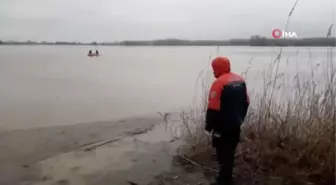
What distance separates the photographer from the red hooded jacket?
4.13 metres

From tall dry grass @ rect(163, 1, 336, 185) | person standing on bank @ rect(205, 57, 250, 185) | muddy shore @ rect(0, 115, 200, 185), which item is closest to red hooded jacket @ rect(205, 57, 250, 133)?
person standing on bank @ rect(205, 57, 250, 185)

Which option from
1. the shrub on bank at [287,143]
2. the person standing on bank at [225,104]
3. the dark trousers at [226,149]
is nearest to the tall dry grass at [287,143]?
the shrub on bank at [287,143]

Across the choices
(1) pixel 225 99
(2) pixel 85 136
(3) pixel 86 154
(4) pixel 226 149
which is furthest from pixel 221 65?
(2) pixel 85 136

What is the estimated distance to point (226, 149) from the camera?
4535 mm

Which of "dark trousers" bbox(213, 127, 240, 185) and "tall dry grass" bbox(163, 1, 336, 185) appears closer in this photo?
"dark trousers" bbox(213, 127, 240, 185)

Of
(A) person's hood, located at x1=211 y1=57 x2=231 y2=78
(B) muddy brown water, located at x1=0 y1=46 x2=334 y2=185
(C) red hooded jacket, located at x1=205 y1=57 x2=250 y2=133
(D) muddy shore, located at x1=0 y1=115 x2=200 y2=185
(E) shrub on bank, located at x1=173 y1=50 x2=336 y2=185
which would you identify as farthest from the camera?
(B) muddy brown water, located at x1=0 y1=46 x2=334 y2=185

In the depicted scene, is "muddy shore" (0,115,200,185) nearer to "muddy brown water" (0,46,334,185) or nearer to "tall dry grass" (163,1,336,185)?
"muddy brown water" (0,46,334,185)

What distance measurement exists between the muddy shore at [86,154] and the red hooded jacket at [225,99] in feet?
5.14

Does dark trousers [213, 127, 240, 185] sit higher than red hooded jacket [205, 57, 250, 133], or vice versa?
red hooded jacket [205, 57, 250, 133]

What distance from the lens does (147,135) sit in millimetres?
8438

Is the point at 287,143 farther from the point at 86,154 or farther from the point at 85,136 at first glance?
the point at 85,136

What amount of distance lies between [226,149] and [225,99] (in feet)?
2.31

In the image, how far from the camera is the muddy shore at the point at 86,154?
219 inches

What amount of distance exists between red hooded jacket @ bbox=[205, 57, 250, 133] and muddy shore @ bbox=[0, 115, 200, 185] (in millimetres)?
1566
